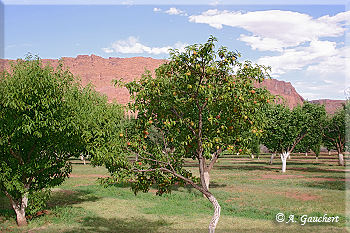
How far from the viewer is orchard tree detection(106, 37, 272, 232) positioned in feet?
34.1

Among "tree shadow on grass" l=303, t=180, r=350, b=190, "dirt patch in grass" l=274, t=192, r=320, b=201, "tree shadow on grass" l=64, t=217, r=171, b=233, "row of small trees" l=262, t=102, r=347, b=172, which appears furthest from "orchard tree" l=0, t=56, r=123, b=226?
"row of small trees" l=262, t=102, r=347, b=172

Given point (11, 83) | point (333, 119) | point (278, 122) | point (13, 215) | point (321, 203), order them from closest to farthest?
point (11, 83) → point (13, 215) → point (321, 203) → point (278, 122) → point (333, 119)

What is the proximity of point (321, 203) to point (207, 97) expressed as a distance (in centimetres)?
1838

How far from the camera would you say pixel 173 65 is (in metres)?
10.9

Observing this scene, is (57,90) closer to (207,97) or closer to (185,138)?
(185,138)

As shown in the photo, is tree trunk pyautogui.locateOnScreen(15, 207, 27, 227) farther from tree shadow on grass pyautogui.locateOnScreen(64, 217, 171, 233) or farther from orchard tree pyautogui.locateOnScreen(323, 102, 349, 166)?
orchard tree pyautogui.locateOnScreen(323, 102, 349, 166)

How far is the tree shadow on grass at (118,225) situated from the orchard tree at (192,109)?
23.8ft

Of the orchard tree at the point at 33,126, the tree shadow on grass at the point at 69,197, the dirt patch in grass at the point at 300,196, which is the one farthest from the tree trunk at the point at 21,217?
the dirt patch in grass at the point at 300,196

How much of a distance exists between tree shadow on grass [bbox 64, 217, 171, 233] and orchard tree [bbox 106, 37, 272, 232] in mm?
7250

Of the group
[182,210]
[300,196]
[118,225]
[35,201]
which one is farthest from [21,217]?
[300,196]

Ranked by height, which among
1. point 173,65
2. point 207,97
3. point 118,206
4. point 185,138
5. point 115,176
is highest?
point 173,65

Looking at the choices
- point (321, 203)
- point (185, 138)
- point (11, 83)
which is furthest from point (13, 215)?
point (321, 203)

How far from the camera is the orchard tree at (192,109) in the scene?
10.4 m

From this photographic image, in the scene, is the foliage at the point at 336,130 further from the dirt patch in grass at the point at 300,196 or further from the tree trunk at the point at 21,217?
the tree trunk at the point at 21,217
